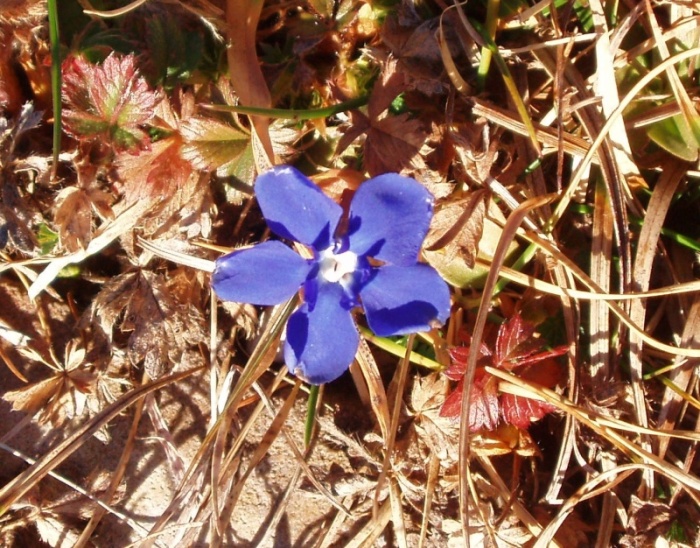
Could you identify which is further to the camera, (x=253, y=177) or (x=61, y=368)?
(x=61, y=368)

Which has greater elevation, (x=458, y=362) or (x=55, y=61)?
(x=55, y=61)

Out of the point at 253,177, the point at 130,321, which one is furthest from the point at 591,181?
the point at 130,321

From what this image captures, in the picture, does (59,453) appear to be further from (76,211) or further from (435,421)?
(435,421)

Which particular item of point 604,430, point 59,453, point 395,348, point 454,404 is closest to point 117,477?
point 59,453

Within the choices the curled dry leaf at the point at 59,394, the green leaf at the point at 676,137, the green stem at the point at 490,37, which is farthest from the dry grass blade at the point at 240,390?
the green leaf at the point at 676,137

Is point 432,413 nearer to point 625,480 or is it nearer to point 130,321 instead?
point 625,480

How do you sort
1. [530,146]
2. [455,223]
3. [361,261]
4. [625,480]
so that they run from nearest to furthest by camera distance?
[361,261]
[455,223]
[530,146]
[625,480]

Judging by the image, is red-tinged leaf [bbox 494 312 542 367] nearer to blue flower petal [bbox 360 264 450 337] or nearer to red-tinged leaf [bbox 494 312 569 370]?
red-tinged leaf [bbox 494 312 569 370]
